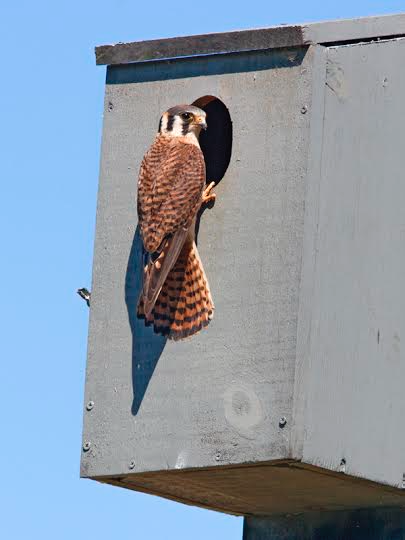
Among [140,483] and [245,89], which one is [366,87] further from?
[140,483]

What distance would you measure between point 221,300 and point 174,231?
0.32 m

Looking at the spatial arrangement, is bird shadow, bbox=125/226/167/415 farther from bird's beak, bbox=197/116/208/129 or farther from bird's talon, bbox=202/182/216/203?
bird's beak, bbox=197/116/208/129

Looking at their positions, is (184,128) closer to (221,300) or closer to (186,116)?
A: (186,116)

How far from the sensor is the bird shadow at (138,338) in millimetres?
8656

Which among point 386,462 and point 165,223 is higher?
point 165,223

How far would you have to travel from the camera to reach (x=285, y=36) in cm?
860

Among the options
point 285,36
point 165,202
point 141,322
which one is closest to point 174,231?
point 165,202

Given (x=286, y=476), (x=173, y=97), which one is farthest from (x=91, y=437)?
(x=173, y=97)

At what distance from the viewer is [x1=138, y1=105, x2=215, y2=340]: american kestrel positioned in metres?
8.60

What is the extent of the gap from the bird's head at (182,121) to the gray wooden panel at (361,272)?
1.81 feet

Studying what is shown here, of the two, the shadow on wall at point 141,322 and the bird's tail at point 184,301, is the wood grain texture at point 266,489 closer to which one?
the shadow on wall at point 141,322

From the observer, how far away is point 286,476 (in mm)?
8438

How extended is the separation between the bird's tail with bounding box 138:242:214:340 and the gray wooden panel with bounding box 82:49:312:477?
0.13ft

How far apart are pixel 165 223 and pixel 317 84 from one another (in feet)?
2.51
